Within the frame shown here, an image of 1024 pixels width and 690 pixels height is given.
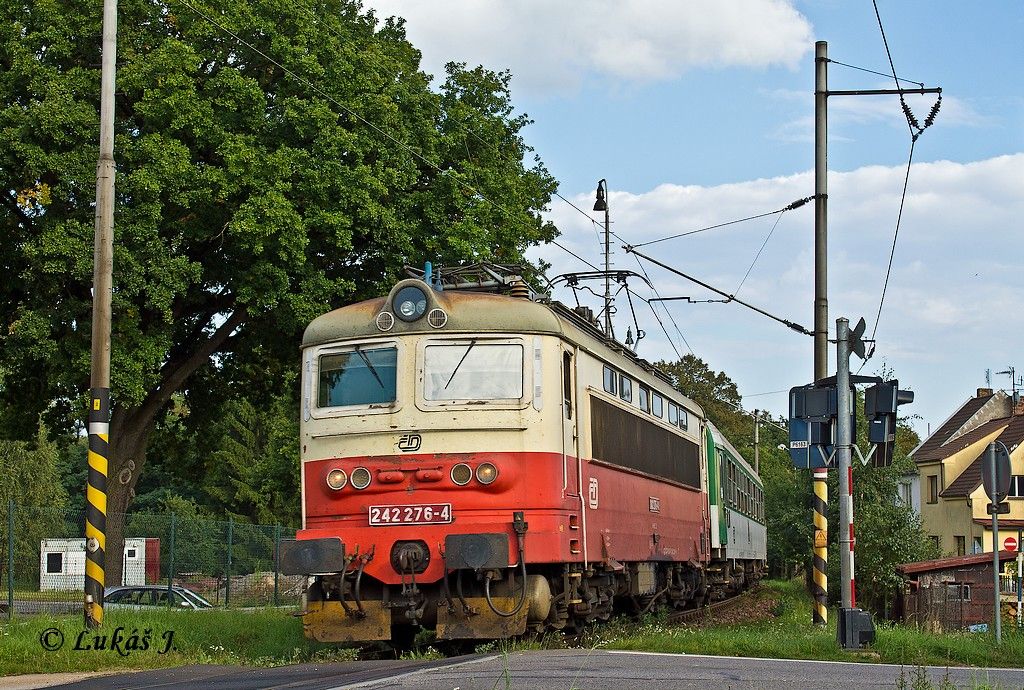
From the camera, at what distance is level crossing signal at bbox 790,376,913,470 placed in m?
14.3

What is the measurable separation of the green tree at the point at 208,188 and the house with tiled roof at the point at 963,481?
28.3m

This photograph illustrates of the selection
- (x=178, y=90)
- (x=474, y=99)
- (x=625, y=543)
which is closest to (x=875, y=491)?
(x=474, y=99)

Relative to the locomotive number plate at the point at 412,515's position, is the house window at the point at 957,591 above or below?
below

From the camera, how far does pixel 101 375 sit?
50.3 feet

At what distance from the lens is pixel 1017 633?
14.6 metres

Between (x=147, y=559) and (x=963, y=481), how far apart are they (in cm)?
3545

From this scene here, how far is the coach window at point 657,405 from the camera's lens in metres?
18.6

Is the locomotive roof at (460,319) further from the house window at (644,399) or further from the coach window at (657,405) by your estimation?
the coach window at (657,405)

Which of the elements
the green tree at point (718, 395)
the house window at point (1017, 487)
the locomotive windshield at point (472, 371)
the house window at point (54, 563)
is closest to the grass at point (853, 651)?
the locomotive windshield at point (472, 371)

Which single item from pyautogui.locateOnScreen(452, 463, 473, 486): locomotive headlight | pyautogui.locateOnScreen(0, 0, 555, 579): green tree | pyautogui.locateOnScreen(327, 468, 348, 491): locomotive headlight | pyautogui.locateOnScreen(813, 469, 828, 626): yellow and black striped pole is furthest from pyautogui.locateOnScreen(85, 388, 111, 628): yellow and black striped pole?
pyautogui.locateOnScreen(813, 469, 828, 626): yellow and black striped pole

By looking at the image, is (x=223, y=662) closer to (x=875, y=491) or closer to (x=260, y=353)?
(x=260, y=353)

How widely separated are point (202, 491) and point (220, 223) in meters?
43.5

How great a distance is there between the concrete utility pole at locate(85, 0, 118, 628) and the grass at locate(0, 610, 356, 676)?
58 cm

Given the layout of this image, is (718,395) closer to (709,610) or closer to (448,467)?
(709,610)
